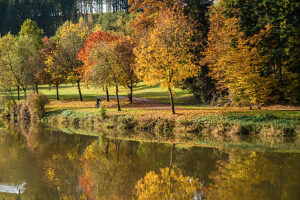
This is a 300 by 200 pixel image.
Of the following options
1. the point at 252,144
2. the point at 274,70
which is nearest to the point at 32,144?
the point at 252,144

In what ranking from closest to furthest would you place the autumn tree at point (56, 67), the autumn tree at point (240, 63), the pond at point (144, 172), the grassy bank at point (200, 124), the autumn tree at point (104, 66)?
the pond at point (144, 172) < the grassy bank at point (200, 124) < the autumn tree at point (240, 63) < the autumn tree at point (104, 66) < the autumn tree at point (56, 67)

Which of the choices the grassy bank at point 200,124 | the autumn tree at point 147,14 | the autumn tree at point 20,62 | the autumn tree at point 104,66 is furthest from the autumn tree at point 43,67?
the autumn tree at point 147,14

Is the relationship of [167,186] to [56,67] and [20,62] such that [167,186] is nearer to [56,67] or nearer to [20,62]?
[56,67]

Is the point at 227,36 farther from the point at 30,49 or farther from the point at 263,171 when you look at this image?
the point at 30,49

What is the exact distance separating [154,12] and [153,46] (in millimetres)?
13027

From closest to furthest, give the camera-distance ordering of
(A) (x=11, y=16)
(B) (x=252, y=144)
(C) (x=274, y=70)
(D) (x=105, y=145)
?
(B) (x=252, y=144)
(D) (x=105, y=145)
(C) (x=274, y=70)
(A) (x=11, y=16)

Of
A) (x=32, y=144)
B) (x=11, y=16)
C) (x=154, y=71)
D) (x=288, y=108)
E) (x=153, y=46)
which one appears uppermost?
(x=11, y=16)

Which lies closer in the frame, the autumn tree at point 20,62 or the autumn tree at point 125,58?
the autumn tree at point 125,58

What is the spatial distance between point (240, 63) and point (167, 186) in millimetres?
18574


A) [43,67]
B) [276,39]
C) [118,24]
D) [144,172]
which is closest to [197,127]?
[144,172]

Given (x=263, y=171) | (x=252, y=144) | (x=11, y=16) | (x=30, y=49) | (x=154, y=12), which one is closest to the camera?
(x=263, y=171)

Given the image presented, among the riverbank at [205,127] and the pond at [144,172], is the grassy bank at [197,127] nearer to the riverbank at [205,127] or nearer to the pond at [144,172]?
the riverbank at [205,127]

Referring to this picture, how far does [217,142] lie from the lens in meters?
22.6

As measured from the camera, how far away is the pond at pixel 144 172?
12.9 metres
